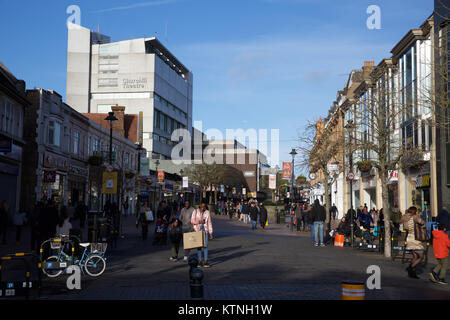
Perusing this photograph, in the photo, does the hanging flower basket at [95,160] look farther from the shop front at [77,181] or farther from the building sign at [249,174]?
the building sign at [249,174]

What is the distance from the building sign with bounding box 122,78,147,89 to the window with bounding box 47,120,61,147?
1966 inches

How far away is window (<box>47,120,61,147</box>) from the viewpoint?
123 ft

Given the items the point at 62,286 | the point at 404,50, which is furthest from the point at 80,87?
the point at 62,286

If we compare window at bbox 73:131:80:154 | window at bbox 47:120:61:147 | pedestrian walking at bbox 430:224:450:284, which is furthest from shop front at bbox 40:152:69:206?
pedestrian walking at bbox 430:224:450:284

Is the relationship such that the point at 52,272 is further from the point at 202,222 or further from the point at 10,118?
the point at 10,118

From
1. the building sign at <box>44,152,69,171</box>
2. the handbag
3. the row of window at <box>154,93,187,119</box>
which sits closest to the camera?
the handbag

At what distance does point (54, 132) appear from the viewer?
3797 centimetres

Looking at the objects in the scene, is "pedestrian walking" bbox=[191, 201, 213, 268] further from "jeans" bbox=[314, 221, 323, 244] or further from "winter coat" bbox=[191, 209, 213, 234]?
"jeans" bbox=[314, 221, 323, 244]

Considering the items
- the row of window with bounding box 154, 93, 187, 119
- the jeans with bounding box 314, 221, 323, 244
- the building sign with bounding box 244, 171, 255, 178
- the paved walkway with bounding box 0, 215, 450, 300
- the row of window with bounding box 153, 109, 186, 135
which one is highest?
the row of window with bounding box 154, 93, 187, 119

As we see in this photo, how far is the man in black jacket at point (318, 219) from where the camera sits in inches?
856

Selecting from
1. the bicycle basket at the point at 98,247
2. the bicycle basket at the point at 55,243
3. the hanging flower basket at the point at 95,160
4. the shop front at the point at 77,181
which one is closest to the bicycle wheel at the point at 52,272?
the bicycle basket at the point at 55,243

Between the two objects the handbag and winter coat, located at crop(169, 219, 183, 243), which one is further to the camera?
winter coat, located at crop(169, 219, 183, 243)

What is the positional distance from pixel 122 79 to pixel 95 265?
8011 cm
